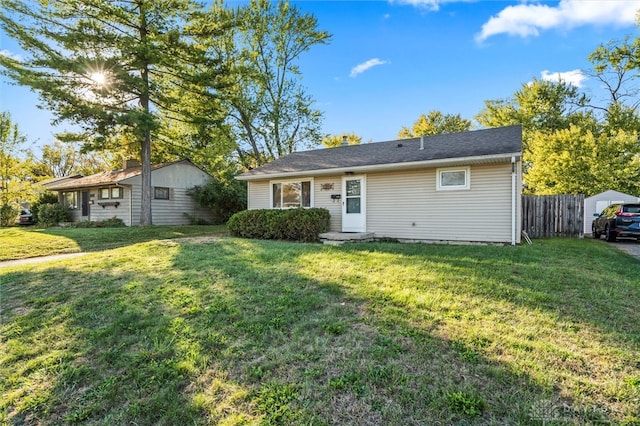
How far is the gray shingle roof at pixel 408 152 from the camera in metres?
9.53

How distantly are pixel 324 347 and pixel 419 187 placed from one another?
26.5 ft

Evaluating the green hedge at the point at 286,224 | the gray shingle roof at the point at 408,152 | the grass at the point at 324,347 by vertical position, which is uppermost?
the gray shingle roof at the point at 408,152

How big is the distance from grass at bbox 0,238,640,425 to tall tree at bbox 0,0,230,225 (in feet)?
35.7

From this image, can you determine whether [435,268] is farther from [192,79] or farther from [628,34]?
[628,34]

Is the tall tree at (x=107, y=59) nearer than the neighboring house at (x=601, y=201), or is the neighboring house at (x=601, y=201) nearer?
the tall tree at (x=107, y=59)

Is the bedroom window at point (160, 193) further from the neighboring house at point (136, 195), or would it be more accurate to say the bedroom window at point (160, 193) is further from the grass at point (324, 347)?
the grass at point (324, 347)

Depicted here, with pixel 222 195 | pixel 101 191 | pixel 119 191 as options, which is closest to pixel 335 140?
pixel 222 195

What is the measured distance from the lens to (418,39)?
11.3 m

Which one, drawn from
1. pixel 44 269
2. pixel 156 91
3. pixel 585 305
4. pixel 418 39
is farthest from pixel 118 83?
pixel 585 305

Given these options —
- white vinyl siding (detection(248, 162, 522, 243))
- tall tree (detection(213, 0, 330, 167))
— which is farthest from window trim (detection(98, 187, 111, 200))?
white vinyl siding (detection(248, 162, 522, 243))

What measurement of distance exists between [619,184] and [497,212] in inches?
640

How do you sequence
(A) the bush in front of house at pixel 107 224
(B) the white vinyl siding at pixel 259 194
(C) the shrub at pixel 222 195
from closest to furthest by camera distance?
(B) the white vinyl siding at pixel 259 194 < (A) the bush in front of house at pixel 107 224 < (C) the shrub at pixel 222 195

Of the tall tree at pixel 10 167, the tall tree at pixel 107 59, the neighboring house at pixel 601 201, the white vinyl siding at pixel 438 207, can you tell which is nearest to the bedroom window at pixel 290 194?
the white vinyl siding at pixel 438 207

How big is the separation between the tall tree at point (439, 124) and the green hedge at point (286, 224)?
2161cm
